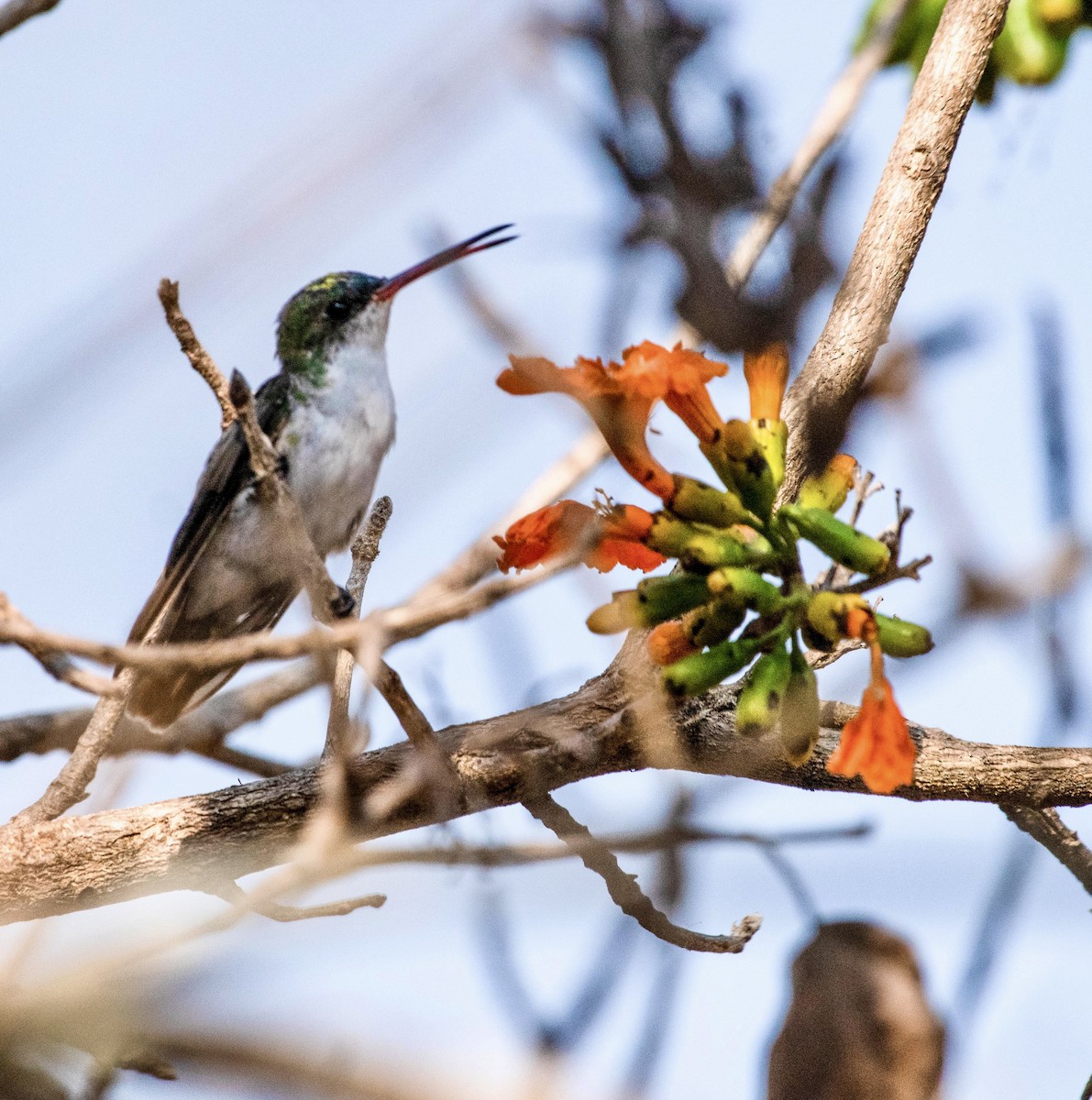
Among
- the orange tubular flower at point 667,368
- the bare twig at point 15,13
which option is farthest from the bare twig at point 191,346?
the orange tubular flower at point 667,368

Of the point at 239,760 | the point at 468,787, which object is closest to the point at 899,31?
the point at 468,787

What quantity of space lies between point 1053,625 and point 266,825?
2.19 meters

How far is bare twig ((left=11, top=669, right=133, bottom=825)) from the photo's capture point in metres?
3.99

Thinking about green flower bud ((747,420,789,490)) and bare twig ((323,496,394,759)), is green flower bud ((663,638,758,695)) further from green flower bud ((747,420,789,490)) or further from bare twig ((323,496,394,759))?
bare twig ((323,496,394,759))

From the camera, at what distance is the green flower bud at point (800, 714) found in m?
2.70

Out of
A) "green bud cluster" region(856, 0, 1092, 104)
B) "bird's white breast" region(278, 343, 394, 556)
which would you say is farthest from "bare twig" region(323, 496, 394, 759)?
"bird's white breast" region(278, 343, 394, 556)

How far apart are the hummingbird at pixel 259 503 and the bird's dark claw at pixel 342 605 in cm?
255

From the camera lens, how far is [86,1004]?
1.04 m

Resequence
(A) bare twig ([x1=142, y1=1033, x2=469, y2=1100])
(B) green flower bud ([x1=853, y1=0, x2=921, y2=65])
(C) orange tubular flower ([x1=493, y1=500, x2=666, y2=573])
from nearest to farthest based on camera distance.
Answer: (A) bare twig ([x1=142, y1=1033, x2=469, y2=1100]), (C) orange tubular flower ([x1=493, y1=500, x2=666, y2=573]), (B) green flower bud ([x1=853, y1=0, x2=921, y2=65])

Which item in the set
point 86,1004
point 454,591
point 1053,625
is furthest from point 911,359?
point 86,1004

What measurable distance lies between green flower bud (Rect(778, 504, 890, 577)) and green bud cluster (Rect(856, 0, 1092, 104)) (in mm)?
1705

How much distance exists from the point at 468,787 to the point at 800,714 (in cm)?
92

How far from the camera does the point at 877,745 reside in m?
2.48

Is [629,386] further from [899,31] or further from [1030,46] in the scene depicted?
[1030,46]
